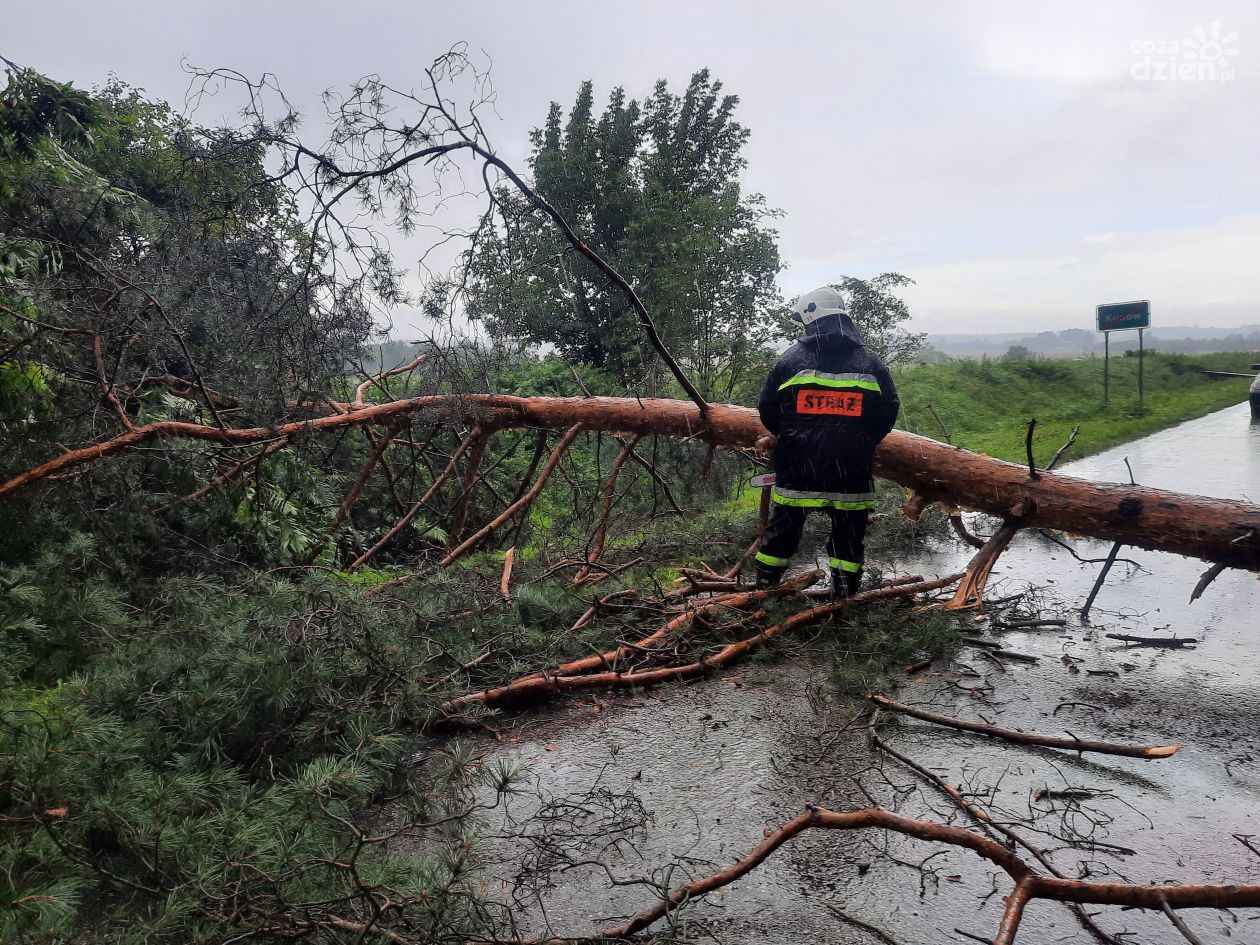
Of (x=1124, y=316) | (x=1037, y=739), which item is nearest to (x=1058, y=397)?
(x=1124, y=316)

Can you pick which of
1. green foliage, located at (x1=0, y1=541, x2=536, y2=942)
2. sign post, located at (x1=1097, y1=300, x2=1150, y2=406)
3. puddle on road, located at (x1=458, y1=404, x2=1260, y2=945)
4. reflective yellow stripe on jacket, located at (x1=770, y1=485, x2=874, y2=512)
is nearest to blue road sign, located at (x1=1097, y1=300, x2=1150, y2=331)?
sign post, located at (x1=1097, y1=300, x2=1150, y2=406)

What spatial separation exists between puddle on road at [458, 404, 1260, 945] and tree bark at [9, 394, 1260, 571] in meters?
0.69

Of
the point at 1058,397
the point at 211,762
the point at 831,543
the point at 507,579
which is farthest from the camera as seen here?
the point at 1058,397

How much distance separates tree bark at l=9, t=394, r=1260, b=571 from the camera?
406 cm

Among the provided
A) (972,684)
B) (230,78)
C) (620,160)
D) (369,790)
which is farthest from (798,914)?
(620,160)

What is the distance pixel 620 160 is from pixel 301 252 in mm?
6492

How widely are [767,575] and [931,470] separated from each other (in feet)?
3.98

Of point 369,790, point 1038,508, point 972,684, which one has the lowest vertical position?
point 972,684

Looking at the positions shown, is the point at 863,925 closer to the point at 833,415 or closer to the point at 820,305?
the point at 833,415

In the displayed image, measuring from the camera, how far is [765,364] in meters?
9.18

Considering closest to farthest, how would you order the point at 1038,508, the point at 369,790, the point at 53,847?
the point at 53,847 < the point at 369,790 < the point at 1038,508

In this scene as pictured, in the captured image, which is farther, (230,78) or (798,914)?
(230,78)

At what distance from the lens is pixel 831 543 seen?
15.8 feet

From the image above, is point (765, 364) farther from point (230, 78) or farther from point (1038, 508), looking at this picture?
point (230, 78)
